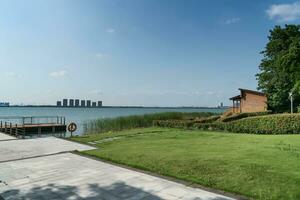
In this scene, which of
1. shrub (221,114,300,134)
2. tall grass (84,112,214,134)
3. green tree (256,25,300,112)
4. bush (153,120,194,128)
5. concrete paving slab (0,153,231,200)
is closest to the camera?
concrete paving slab (0,153,231,200)

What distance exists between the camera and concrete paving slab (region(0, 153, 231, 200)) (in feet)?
21.4

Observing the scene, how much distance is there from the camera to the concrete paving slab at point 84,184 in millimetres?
6512

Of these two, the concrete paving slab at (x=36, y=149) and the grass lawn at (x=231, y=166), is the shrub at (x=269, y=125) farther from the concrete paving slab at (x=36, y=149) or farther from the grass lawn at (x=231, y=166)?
the concrete paving slab at (x=36, y=149)

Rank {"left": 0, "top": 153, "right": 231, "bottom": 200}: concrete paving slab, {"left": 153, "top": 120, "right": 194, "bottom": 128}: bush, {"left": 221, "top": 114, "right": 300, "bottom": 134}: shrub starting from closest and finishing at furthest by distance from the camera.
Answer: {"left": 0, "top": 153, "right": 231, "bottom": 200}: concrete paving slab
{"left": 221, "top": 114, "right": 300, "bottom": 134}: shrub
{"left": 153, "top": 120, "right": 194, "bottom": 128}: bush

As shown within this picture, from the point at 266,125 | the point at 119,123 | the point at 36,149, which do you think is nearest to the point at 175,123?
the point at 119,123

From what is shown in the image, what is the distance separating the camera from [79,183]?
753 cm

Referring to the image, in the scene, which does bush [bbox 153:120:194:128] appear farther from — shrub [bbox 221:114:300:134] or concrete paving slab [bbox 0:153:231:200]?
concrete paving slab [bbox 0:153:231:200]

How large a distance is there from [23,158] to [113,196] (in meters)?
5.93

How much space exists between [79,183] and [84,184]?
0.54ft

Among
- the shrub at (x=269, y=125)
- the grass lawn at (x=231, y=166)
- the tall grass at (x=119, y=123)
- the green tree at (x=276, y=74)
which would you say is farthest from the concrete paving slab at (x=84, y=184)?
the green tree at (x=276, y=74)

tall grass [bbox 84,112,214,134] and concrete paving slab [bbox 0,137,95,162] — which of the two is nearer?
concrete paving slab [bbox 0,137,95,162]

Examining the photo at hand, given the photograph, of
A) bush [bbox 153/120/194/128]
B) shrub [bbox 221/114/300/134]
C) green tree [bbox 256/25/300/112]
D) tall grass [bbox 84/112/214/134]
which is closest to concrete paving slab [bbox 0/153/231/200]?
shrub [bbox 221/114/300/134]

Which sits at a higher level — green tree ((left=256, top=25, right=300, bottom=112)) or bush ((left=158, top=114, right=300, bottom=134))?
green tree ((left=256, top=25, right=300, bottom=112))

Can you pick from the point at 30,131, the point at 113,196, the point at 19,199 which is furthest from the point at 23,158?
the point at 30,131
